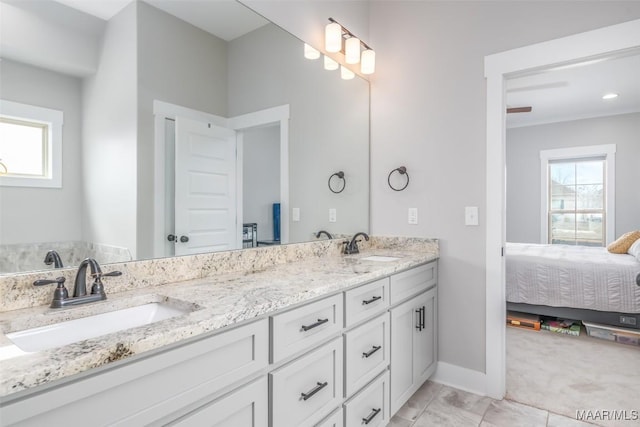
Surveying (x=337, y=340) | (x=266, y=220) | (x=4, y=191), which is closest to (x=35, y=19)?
(x=4, y=191)

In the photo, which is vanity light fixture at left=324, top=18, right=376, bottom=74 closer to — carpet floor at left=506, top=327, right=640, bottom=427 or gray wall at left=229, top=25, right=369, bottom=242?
gray wall at left=229, top=25, right=369, bottom=242

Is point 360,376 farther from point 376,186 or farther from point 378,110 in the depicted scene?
point 378,110

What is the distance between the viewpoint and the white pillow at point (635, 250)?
139 inches

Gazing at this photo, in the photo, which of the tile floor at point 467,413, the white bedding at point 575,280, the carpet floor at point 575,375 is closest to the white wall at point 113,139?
the tile floor at point 467,413

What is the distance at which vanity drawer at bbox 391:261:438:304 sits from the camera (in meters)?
1.89

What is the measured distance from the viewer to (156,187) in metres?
1.48

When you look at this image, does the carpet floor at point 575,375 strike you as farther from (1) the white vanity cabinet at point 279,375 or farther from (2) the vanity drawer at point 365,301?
(2) the vanity drawer at point 365,301

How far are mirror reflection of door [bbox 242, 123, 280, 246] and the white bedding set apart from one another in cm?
278

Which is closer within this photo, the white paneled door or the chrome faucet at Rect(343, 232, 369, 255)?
the white paneled door

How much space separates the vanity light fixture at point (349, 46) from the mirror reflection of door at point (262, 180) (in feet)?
2.43

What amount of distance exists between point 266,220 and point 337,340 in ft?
2.67

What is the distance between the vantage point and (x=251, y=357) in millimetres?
1074

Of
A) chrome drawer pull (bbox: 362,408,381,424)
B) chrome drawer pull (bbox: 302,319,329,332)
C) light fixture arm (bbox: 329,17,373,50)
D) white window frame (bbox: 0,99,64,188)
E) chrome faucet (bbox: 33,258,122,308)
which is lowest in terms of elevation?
chrome drawer pull (bbox: 362,408,381,424)

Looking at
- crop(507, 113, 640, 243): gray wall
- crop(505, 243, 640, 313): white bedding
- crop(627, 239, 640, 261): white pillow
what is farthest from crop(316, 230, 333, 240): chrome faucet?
crop(507, 113, 640, 243): gray wall
